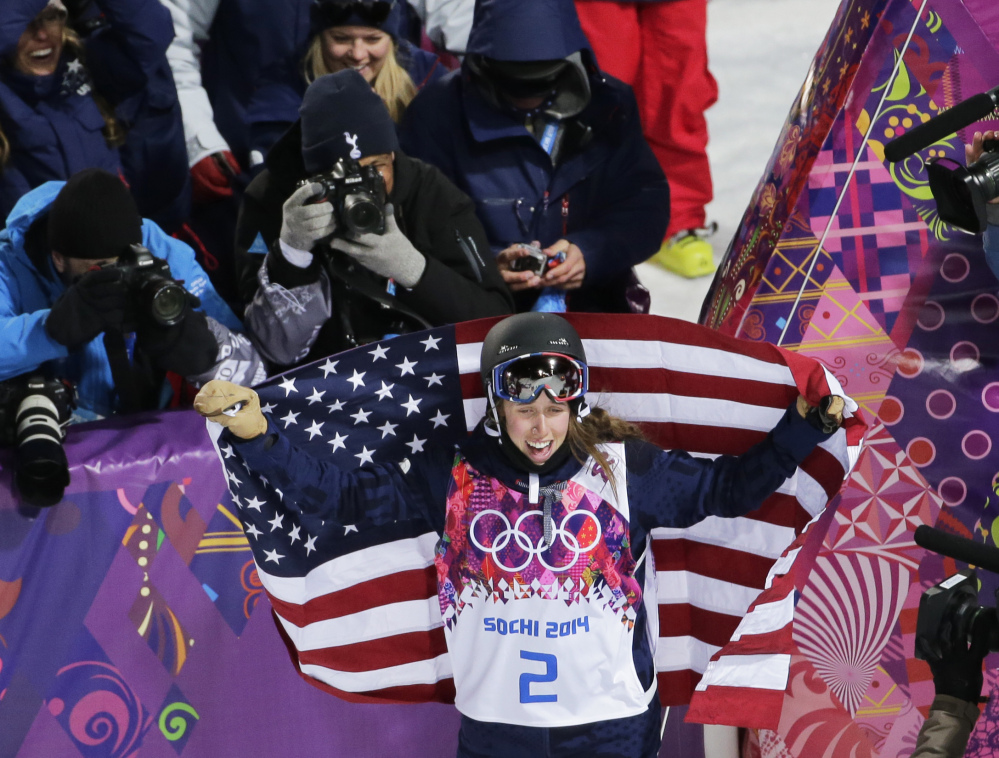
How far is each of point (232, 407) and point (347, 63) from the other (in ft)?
6.24

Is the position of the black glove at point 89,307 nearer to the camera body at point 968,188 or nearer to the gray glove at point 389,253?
the gray glove at point 389,253

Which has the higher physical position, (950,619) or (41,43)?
(950,619)

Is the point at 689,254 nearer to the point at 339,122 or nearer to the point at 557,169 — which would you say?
the point at 557,169

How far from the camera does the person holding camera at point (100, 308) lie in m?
3.51

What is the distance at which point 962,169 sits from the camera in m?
2.89

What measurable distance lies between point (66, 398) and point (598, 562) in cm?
150

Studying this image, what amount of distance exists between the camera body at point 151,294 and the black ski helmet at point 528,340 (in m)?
0.89

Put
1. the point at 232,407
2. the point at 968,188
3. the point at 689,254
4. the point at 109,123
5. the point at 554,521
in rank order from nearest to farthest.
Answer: the point at 968,188, the point at 232,407, the point at 554,521, the point at 109,123, the point at 689,254

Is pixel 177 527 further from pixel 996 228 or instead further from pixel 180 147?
pixel 996 228

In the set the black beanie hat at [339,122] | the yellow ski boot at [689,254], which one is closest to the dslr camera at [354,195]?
the black beanie hat at [339,122]

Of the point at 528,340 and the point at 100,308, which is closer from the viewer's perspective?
the point at 528,340

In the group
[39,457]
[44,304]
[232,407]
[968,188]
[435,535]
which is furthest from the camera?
[44,304]

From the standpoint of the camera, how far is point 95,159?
438 centimetres

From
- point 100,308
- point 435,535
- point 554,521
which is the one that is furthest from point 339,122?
point 554,521
